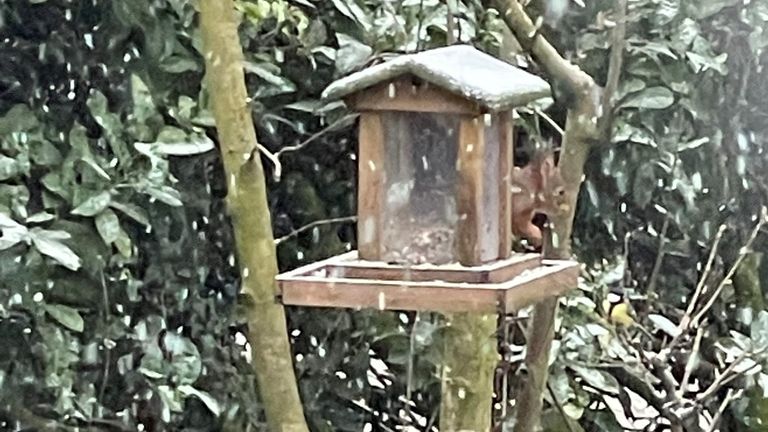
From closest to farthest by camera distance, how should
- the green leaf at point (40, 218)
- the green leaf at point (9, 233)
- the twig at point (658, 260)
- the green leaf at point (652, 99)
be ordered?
the green leaf at point (9, 233), the green leaf at point (40, 218), the green leaf at point (652, 99), the twig at point (658, 260)

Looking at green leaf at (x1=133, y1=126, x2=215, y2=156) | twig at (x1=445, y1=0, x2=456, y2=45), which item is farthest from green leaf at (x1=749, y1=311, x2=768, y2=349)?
green leaf at (x1=133, y1=126, x2=215, y2=156)

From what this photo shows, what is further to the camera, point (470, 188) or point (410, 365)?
point (410, 365)

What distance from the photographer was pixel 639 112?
110 inches

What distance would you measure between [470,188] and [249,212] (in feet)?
1.80

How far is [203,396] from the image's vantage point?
246 centimetres

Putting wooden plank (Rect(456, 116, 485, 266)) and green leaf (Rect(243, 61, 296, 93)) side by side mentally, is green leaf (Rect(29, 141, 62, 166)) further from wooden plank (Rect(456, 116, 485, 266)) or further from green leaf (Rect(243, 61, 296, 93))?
wooden plank (Rect(456, 116, 485, 266))

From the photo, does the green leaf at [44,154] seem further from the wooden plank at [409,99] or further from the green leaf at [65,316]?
the wooden plank at [409,99]

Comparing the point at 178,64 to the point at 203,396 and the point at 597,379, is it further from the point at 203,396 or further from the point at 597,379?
the point at 597,379

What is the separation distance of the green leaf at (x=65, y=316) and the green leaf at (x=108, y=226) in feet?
0.50

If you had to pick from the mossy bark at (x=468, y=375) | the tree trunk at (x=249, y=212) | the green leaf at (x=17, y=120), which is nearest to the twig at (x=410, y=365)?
the mossy bark at (x=468, y=375)

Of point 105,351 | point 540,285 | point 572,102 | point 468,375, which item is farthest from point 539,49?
point 105,351

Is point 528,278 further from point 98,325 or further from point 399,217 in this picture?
point 98,325

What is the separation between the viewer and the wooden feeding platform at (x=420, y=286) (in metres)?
1.72

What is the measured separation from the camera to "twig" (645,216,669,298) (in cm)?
298
